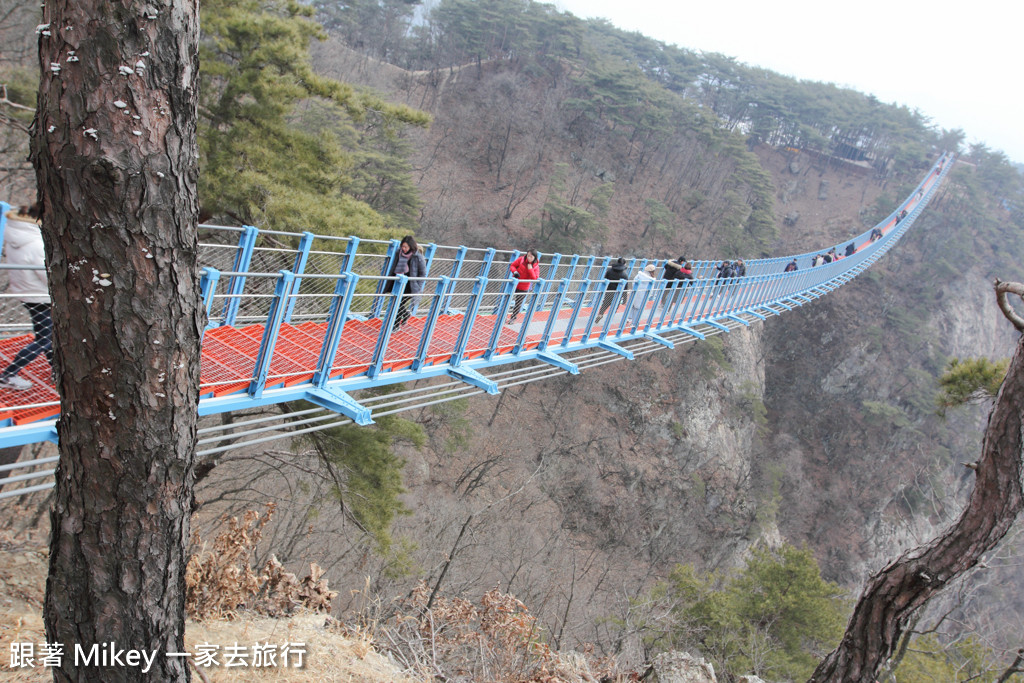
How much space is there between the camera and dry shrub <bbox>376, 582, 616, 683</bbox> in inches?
186

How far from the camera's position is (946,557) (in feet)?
11.9

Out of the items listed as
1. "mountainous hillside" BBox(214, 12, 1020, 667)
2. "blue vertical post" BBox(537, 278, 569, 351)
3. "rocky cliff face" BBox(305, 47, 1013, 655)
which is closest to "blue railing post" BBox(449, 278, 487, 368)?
"blue vertical post" BBox(537, 278, 569, 351)

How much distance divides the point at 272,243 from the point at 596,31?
176 feet

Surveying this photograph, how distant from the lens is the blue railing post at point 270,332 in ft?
11.6

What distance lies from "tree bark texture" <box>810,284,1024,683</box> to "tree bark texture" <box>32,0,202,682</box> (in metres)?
3.52

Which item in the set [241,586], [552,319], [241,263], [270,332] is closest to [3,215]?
[270,332]

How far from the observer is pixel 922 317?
131 feet

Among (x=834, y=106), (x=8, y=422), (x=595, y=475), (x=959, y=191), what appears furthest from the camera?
(x=834, y=106)

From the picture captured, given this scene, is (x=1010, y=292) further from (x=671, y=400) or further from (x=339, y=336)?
(x=671, y=400)

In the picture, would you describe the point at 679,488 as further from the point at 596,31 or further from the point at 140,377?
the point at 596,31

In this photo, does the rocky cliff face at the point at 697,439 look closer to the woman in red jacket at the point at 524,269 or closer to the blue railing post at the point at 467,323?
the woman in red jacket at the point at 524,269

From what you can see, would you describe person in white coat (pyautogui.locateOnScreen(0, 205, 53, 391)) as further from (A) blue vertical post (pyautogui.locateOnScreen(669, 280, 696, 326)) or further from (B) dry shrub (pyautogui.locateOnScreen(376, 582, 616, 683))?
(A) blue vertical post (pyautogui.locateOnScreen(669, 280, 696, 326))

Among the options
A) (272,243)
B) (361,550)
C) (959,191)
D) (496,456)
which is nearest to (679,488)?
(496,456)

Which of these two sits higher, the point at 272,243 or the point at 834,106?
the point at 834,106
